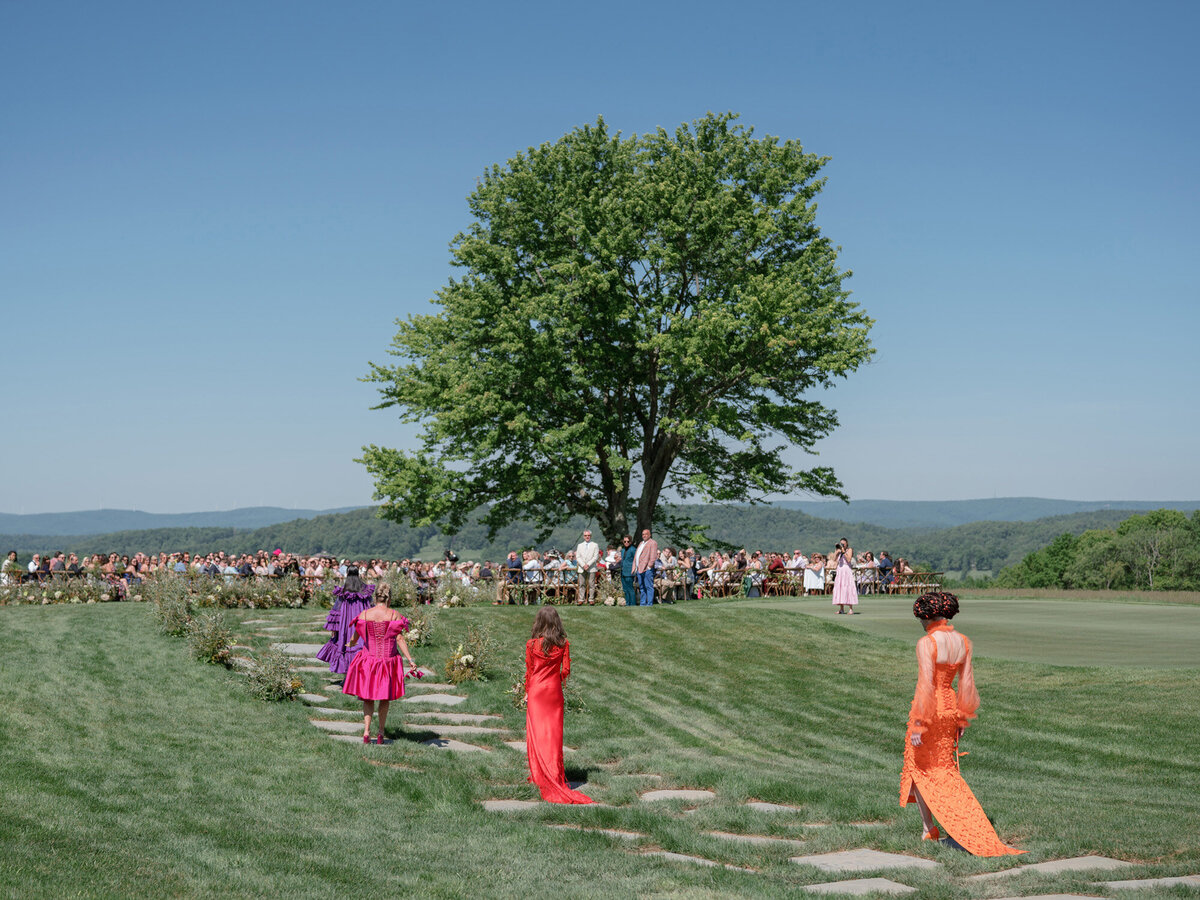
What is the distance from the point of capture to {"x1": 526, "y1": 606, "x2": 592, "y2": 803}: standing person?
8938mm

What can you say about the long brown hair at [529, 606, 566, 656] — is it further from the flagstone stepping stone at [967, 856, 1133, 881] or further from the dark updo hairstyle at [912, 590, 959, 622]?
the flagstone stepping stone at [967, 856, 1133, 881]

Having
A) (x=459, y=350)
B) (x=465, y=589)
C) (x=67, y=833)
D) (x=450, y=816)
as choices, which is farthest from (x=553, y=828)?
(x=459, y=350)

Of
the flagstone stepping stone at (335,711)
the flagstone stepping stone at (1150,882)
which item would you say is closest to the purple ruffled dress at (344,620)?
the flagstone stepping stone at (335,711)

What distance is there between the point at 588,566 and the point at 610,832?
15428mm

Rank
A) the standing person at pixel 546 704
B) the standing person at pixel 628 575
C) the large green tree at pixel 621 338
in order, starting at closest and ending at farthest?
the standing person at pixel 546 704
the standing person at pixel 628 575
the large green tree at pixel 621 338

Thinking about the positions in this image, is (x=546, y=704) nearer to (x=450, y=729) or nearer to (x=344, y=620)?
(x=450, y=729)

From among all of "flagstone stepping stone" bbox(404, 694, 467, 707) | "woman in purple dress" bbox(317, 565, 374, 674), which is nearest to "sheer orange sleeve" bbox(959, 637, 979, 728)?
"flagstone stepping stone" bbox(404, 694, 467, 707)

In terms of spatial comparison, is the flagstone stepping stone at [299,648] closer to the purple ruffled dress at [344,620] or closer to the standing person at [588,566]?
the purple ruffled dress at [344,620]

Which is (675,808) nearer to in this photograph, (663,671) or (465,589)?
(663,671)

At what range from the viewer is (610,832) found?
761cm

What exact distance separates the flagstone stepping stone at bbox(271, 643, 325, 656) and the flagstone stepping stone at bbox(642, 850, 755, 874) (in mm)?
9112

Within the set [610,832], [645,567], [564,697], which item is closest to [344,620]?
[564,697]

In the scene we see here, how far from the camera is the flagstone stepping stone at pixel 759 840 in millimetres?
7164

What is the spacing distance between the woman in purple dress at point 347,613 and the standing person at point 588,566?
913 centimetres
